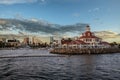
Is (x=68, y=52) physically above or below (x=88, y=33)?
below

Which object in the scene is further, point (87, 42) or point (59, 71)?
point (87, 42)

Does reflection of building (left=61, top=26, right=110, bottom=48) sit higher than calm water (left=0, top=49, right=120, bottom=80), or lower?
higher

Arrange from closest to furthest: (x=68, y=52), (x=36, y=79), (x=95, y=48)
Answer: (x=36, y=79), (x=68, y=52), (x=95, y=48)

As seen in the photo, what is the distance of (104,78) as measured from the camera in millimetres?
41000

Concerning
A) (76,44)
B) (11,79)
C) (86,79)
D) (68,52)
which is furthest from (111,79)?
(76,44)

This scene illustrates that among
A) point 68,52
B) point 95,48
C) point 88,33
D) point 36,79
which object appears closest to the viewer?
point 36,79

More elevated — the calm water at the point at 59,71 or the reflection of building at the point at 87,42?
the reflection of building at the point at 87,42

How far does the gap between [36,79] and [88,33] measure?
371 feet

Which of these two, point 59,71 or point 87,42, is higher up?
point 87,42

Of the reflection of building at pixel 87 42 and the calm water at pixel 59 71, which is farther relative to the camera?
the reflection of building at pixel 87 42

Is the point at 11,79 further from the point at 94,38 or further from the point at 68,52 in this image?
the point at 94,38

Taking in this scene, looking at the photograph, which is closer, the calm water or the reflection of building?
the calm water

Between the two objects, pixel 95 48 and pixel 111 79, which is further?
pixel 95 48

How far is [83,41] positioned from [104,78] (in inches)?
4124
